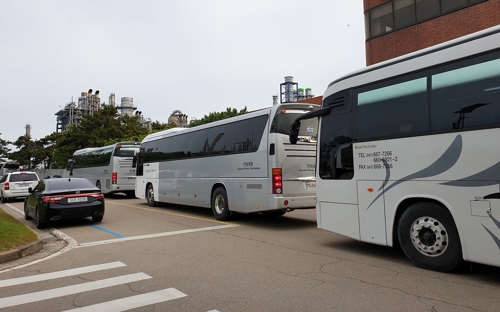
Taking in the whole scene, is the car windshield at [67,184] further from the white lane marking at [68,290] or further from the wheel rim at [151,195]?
the white lane marking at [68,290]

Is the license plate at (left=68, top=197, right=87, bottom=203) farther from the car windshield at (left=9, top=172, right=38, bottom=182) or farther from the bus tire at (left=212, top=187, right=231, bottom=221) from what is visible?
the car windshield at (left=9, top=172, right=38, bottom=182)

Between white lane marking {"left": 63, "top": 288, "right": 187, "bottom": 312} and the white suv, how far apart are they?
20.9 meters

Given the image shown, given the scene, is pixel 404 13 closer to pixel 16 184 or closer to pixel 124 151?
pixel 124 151

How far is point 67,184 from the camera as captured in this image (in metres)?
12.3

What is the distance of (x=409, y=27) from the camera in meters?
21.7

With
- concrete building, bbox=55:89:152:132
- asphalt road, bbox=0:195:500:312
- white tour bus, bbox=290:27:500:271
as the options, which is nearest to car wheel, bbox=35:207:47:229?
asphalt road, bbox=0:195:500:312

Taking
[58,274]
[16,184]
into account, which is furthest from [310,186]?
[16,184]

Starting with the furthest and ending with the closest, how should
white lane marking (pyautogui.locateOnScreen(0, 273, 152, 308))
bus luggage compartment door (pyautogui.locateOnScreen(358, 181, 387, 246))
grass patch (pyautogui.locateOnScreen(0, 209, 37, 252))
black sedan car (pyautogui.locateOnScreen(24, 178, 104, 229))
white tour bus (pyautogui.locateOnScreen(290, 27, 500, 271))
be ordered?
black sedan car (pyautogui.locateOnScreen(24, 178, 104, 229)) → grass patch (pyautogui.locateOnScreen(0, 209, 37, 252)) → bus luggage compartment door (pyautogui.locateOnScreen(358, 181, 387, 246)) → white tour bus (pyautogui.locateOnScreen(290, 27, 500, 271)) → white lane marking (pyautogui.locateOnScreen(0, 273, 152, 308))

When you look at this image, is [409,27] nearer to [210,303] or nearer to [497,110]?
[497,110]

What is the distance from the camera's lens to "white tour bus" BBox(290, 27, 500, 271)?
5285 mm

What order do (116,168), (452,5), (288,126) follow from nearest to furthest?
(288,126), (452,5), (116,168)

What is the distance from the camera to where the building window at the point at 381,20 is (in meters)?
22.7

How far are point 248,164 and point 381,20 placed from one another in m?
16.4

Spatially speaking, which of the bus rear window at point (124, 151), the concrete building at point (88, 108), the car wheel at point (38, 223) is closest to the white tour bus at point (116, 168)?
the bus rear window at point (124, 151)
